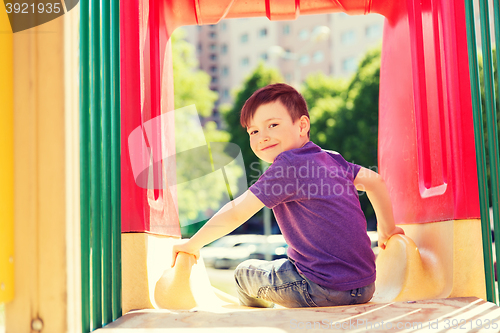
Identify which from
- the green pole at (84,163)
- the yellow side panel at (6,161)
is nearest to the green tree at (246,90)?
the green pole at (84,163)

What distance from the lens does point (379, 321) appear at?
3.86ft

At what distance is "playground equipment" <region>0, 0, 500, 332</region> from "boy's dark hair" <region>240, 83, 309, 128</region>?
0.43 m

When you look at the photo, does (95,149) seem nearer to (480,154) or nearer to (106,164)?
(106,164)

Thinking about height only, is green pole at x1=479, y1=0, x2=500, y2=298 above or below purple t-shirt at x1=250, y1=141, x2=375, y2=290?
above

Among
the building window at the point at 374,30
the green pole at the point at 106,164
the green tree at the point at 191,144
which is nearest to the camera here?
the green pole at the point at 106,164

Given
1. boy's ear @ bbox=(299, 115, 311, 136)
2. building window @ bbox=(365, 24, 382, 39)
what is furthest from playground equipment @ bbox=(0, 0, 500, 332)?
building window @ bbox=(365, 24, 382, 39)

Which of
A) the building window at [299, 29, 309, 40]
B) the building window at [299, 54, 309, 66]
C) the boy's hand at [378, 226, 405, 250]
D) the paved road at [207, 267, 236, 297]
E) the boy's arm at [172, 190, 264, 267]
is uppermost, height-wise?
the building window at [299, 29, 309, 40]

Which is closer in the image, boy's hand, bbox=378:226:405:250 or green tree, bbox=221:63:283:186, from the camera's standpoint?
boy's hand, bbox=378:226:405:250

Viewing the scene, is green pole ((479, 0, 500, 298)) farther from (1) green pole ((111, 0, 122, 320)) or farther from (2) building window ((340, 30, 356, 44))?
(2) building window ((340, 30, 356, 44))

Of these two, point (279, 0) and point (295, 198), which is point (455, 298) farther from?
point (279, 0)

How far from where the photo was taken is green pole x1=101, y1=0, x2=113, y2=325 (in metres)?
1.29

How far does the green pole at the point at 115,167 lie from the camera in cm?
135

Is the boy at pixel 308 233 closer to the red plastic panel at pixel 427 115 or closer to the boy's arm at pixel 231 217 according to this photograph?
the boy's arm at pixel 231 217

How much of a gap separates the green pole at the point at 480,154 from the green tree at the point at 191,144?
33.0ft
